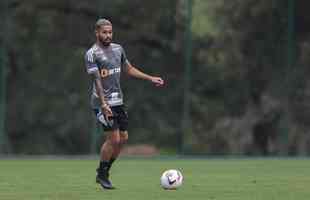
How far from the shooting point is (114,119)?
42.7ft

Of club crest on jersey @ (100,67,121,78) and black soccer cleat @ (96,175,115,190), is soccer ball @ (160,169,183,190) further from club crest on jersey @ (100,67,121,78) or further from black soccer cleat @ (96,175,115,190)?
club crest on jersey @ (100,67,121,78)

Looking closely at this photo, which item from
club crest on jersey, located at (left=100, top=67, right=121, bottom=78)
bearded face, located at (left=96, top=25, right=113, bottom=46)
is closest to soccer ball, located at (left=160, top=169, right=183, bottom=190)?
club crest on jersey, located at (left=100, top=67, right=121, bottom=78)

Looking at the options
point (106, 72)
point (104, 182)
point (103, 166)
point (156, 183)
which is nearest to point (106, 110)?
point (106, 72)

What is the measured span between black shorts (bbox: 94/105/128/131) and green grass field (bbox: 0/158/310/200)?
0.78m

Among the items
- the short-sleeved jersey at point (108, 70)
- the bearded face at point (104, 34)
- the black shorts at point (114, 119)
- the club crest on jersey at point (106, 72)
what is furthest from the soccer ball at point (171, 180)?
the bearded face at point (104, 34)

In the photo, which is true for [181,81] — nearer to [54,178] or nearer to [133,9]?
[133,9]

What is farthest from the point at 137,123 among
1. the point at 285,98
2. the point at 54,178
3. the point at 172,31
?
the point at 54,178

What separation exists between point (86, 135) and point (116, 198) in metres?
19.2

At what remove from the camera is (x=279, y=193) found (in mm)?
12039

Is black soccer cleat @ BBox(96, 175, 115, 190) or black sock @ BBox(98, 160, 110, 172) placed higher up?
black sock @ BBox(98, 160, 110, 172)

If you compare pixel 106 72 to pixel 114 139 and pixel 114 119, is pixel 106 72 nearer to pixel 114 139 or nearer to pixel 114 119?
pixel 114 119

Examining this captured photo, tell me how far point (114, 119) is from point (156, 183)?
60.6 inches

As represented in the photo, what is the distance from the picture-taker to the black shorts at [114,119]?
12.9 m

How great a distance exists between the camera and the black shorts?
509 inches
